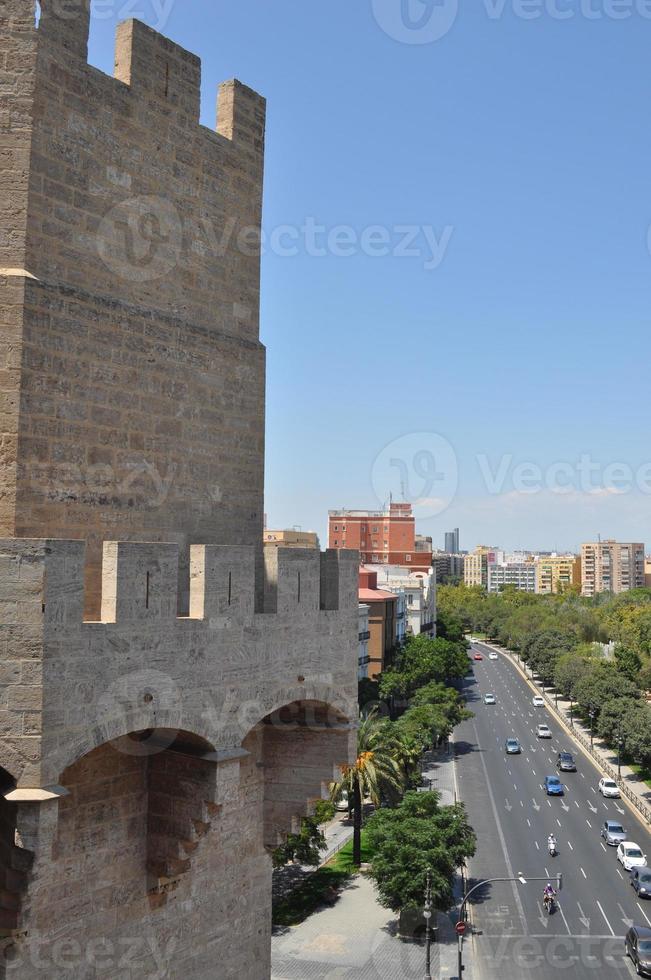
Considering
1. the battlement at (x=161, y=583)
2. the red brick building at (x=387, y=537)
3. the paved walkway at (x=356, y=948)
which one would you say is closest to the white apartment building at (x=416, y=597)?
the red brick building at (x=387, y=537)

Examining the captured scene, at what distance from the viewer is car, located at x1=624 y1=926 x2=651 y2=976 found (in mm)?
30031

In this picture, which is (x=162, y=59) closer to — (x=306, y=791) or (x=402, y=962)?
(x=306, y=791)

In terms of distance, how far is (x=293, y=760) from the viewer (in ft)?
31.8

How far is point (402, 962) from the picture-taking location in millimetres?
31578

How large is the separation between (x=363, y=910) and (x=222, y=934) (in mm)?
31156

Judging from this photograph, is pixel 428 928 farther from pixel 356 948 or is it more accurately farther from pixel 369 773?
pixel 369 773

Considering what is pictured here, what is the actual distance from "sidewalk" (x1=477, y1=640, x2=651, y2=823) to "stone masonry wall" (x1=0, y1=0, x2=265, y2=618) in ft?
162

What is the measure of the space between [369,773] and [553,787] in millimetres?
17813

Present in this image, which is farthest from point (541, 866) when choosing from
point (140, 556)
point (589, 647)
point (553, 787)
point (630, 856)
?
point (589, 647)

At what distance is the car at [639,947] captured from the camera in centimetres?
3003

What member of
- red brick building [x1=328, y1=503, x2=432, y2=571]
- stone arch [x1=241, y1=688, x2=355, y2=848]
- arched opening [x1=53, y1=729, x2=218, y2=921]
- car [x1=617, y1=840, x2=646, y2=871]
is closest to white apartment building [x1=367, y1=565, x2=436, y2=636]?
red brick building [x1=328, y1=503, x2=432, y2=571]

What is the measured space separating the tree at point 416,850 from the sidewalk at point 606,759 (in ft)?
63.8

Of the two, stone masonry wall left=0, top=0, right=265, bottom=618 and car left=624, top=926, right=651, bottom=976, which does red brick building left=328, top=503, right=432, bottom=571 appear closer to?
car left=624, top=926, right=651, bottom=976

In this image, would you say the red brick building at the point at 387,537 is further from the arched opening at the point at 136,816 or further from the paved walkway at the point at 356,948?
the arched opening at the point at 136,816
